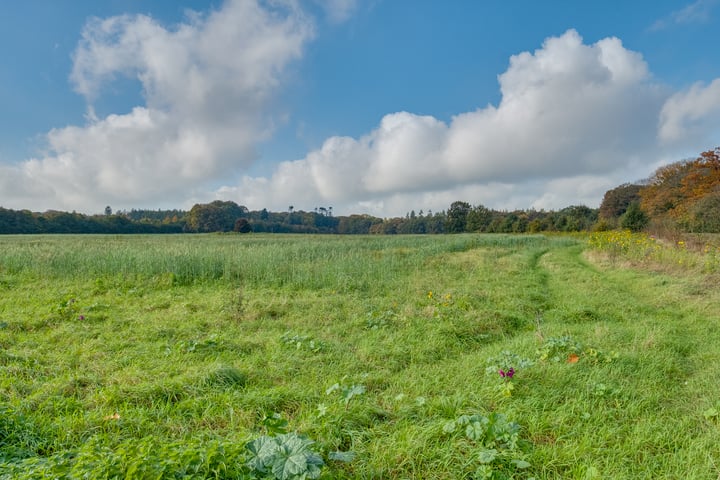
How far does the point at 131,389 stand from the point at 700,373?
20.3 feet

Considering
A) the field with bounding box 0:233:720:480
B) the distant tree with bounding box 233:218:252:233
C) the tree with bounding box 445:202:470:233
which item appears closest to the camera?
the field with bounding box 0:233:720:480

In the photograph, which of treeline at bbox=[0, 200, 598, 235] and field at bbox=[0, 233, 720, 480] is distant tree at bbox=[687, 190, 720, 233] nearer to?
field at bbox=[0, 233, 720, 480]

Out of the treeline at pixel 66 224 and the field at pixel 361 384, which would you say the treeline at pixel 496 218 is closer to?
the treeline at pixel 66 224

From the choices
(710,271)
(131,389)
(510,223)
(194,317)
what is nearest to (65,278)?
(194,317)

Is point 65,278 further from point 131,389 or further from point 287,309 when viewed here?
point 131,389

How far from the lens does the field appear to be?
2330mm

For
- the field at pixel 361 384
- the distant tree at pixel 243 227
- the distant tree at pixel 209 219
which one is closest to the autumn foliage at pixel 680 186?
the field at pixel 361 384

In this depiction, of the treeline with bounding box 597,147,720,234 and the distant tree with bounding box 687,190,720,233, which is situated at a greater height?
the treeline with bounding box 597,147,720,234

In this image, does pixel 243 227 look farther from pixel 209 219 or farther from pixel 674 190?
pixel 674 190

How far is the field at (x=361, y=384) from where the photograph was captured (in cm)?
233

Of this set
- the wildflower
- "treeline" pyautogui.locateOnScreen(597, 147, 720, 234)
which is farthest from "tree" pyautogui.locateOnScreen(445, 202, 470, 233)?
the wildflower

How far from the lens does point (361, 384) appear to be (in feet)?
11.9

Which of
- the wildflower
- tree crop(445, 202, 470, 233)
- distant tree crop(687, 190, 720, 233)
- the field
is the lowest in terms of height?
Answer: the field

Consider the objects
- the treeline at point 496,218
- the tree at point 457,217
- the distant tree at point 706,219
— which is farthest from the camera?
the tree at point 457,217
